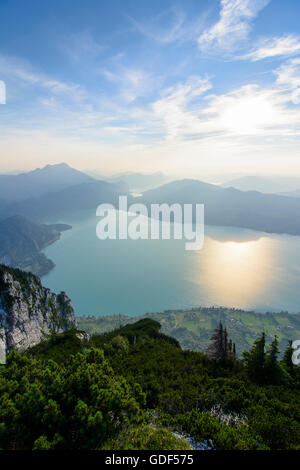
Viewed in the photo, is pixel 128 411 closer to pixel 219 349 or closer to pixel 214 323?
pixel 219 349

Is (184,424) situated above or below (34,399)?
below

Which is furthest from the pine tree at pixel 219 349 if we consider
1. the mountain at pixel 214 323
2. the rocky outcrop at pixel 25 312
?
the mountain at pixel 214 323

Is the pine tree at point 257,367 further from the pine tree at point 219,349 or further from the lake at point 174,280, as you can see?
the lake at point 174,280

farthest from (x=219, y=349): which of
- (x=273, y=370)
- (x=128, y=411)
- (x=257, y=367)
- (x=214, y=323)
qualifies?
(x=214, y=323)

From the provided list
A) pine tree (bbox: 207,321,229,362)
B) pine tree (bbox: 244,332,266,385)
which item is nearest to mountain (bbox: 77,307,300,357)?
pine tree (bbox: 207,321,229,362)
